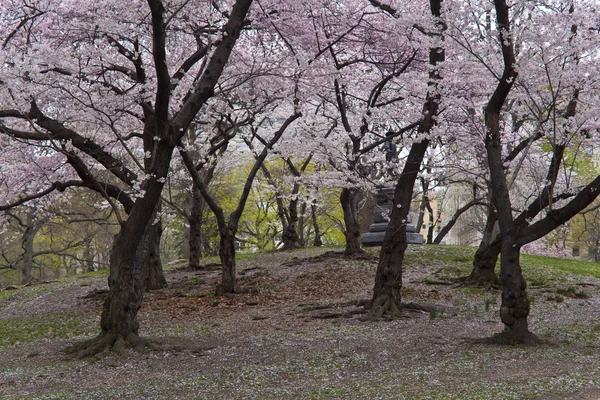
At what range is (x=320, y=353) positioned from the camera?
345 inches

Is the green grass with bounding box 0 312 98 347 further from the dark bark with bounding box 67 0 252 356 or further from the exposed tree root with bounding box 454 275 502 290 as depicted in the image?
the exposed tree root with bounding box 454 275 502 290

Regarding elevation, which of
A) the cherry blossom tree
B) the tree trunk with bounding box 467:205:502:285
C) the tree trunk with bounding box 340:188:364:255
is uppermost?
the cherry blossom tree

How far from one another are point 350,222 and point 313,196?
141 inches

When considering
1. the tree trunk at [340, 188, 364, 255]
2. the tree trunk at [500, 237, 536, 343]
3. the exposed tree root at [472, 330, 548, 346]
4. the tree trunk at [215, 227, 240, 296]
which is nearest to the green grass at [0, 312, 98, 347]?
the tree trunk at [215, 227, 240, 296]

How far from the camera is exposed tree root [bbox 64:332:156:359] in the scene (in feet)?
29.4

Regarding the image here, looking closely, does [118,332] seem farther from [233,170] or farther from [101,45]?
[233,170]

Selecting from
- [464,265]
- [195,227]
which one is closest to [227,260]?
[195,227]

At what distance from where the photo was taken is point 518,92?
11945 millimetres

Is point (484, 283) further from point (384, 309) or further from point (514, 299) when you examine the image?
point (514, 299)

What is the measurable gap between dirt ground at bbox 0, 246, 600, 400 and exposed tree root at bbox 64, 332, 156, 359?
0.18m

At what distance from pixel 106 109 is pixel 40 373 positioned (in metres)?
6.50

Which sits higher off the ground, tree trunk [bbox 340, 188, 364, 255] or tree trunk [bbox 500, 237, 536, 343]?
tree trunk [bbox 340, 188, 364, 255]

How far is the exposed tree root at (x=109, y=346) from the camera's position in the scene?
896 cm

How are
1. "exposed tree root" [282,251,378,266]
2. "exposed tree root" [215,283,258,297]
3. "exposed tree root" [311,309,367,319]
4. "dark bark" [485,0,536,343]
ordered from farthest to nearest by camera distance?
"exposed tree root" [282,251,378,266] < "exposed tree root" [215,283,258,297] < "exposed tree root" [311,309,367,319] < "dark bark" [485,0,536,343]
